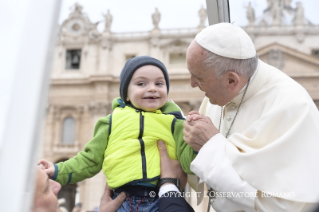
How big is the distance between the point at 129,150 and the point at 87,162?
19cm

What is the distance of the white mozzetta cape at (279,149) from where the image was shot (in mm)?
1163

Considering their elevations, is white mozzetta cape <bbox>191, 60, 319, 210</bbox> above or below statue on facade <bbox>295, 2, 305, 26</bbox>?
below

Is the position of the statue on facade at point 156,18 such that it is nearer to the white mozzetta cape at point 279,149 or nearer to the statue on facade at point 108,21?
the statue on facade at point 108,21

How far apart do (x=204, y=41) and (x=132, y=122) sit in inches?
15.4

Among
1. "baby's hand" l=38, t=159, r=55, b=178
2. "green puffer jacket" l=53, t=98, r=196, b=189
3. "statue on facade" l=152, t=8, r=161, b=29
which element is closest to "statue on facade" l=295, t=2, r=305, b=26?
"green puffer jacket" l=53, t=98, r=196, b=189

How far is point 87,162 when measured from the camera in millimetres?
1460

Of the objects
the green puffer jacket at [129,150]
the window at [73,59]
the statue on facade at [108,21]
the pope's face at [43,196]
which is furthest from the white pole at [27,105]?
the window at [73,59]

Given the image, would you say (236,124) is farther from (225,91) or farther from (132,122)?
(132,122)

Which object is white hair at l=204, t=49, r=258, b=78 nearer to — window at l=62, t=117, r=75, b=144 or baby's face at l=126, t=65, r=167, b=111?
baby's face at l=126, t=65, r=167, b=111

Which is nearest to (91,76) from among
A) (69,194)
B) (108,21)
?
(108,21)

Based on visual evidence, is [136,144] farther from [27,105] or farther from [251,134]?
[27,105]

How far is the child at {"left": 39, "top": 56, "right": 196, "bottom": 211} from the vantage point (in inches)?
54.2

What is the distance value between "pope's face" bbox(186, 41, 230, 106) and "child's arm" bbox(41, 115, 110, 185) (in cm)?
39

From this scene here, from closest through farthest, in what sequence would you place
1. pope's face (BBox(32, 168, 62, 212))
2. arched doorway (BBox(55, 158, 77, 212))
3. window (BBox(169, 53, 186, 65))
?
pope's face (BBox(32, 168, 62, 212)) → arched doorway (BBox(55, 158, 77, 212)) → window (BBox(169, 53, 186, 65))
